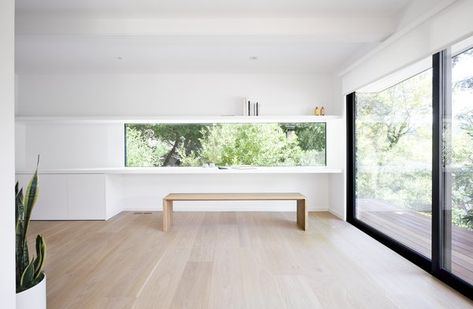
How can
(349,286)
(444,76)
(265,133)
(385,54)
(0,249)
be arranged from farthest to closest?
(265,133) → (385,54) → (444,76) → (349,286) → (0,249)

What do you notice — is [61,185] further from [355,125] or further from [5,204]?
[355,125]

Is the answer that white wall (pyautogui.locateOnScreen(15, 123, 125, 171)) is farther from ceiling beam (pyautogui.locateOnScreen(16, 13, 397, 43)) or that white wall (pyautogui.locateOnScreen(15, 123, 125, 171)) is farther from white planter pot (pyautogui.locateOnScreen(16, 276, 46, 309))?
white planter pot (pyautogui.locateOnScreen(16, 276, 46, 309))

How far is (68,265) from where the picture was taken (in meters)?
2.84

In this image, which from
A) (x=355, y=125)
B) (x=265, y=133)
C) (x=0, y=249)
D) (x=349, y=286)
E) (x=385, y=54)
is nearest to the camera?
(x=0, y=249)

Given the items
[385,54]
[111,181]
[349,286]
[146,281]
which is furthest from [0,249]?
[385,54]

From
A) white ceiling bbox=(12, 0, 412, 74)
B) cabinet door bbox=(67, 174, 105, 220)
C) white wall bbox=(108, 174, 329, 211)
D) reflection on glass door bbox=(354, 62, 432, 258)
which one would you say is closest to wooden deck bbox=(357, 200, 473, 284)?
reflection on glass door bbox=(354, 62, 432, 258)

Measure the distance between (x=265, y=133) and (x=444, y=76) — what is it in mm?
3100

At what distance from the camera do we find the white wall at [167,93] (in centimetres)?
510

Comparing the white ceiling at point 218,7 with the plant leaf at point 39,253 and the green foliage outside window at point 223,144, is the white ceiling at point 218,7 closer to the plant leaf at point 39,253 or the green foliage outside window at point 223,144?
the plant leaf at point 39,253

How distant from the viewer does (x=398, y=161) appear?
3.40 m

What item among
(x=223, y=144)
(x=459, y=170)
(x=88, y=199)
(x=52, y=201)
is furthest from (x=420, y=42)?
(x=52, y=201)

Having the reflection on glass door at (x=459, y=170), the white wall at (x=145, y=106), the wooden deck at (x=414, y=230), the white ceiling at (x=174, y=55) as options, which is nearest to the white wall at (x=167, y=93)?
the white wall at (x=145, y=106)

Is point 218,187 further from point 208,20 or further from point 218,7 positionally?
point 218,7

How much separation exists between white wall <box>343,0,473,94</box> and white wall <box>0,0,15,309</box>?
318cm
